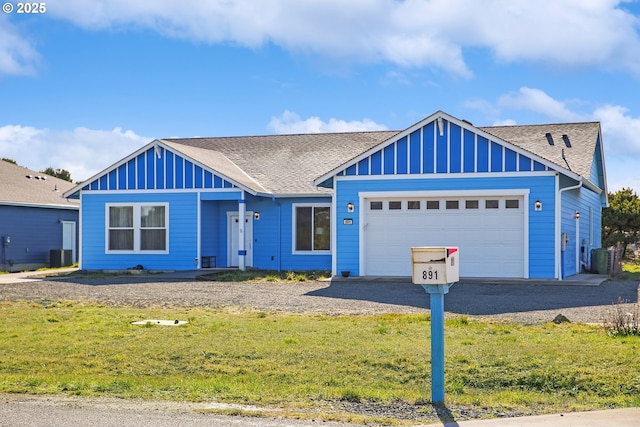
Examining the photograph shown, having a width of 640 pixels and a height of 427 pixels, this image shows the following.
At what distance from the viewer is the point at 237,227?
2789cm

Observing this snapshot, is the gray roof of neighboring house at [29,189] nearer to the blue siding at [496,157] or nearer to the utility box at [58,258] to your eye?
the utility box at [58,258]

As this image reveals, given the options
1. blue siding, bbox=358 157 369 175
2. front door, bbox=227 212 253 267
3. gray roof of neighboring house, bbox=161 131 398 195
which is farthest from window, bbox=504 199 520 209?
front door, bbox=227 212 253 267

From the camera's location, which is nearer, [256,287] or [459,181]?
[256,287]

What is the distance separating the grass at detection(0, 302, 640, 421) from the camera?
848cm

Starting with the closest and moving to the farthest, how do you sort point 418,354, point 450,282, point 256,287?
point 450,282 → point 418,354 → point 256,287

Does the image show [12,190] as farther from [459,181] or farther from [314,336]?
[314,336]

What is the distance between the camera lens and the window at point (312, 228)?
87.8ft

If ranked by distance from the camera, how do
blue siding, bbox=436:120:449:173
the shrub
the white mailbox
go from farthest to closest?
blue siding, bbox=436:120:449:173 < the shrub < the white mailbox

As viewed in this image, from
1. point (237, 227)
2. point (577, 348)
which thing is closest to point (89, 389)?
point (577, 348)

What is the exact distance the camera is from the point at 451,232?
22297 mm

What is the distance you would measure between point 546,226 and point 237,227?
36.1 feet

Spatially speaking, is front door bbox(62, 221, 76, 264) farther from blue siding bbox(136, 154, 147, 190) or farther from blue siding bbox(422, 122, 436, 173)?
blue siding bbox(422, 122, 436, 173)

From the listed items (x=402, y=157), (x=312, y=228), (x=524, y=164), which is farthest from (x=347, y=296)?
(x=312, y=228)

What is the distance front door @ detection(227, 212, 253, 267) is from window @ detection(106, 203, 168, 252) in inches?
87.9
